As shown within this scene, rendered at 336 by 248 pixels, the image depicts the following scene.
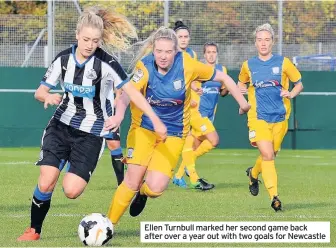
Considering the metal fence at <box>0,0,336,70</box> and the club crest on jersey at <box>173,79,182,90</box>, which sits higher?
the metal fence at <box>0,0,336,70</box>

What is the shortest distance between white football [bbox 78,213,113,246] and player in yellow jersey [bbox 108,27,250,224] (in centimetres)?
63

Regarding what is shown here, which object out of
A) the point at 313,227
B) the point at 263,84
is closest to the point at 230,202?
the point at 263,84

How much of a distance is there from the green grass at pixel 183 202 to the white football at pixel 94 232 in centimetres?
18

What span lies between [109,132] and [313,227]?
1.97 meters

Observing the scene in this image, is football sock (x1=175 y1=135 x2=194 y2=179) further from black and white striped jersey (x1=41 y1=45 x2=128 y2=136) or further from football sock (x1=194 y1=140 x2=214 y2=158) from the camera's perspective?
black and white striped jersey (x1=41 y1=45 x2=128 y2=136)

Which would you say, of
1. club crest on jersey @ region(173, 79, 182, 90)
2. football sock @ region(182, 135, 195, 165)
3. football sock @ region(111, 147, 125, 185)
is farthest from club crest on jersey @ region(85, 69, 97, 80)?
football sock @ region(182, 135, 195, 165)

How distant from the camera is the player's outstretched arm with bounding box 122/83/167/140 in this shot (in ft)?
29.0

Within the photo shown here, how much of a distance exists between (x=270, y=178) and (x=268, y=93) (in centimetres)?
118

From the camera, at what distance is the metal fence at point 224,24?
22578 mm

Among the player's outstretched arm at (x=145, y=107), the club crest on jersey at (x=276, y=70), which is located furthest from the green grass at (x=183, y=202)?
the club crest on jersey at (x=276, y=70)

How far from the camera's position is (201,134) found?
15133mm

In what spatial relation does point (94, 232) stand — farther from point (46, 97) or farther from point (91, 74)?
point (91, 74)

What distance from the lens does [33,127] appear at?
23.3 m

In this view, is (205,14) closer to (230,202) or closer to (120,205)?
(230,202)
